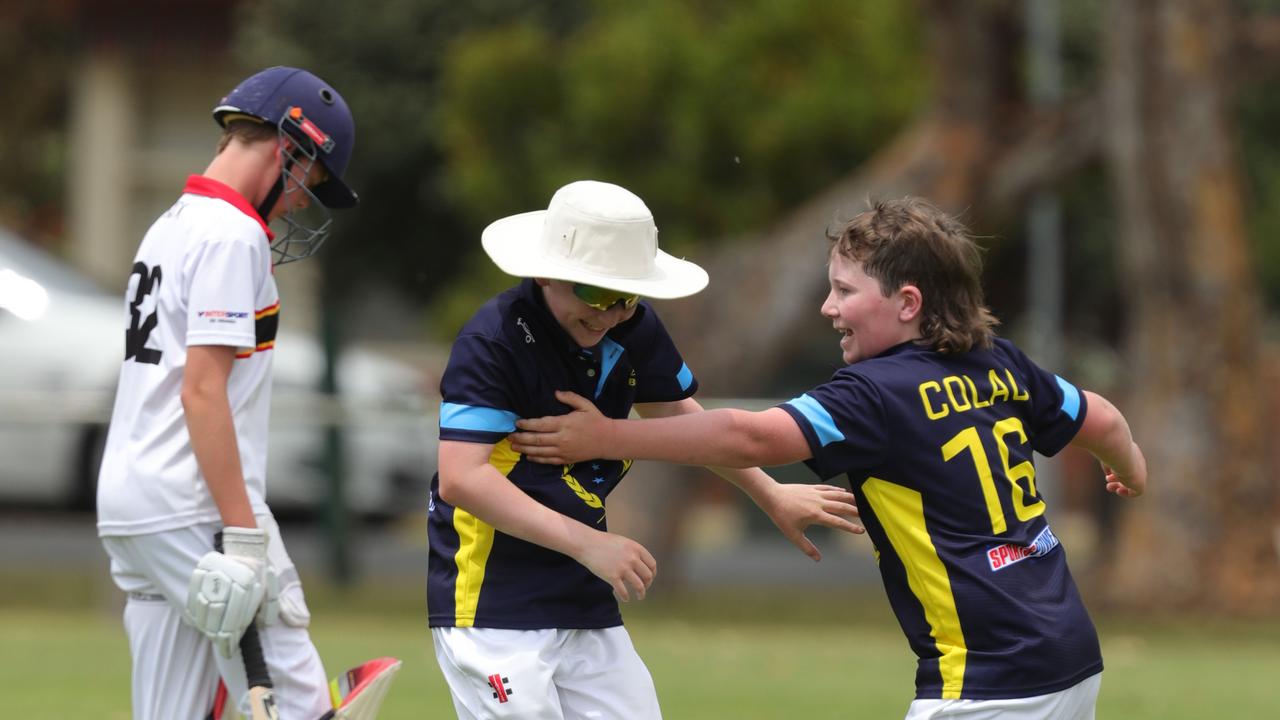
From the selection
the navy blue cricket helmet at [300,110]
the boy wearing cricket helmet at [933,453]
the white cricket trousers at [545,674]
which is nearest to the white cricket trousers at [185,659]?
the white cricket trousers at [545,674]

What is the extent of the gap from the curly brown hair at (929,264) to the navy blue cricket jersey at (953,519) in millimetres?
66

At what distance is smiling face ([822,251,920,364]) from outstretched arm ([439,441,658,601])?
2.26 feet

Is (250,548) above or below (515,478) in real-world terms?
below

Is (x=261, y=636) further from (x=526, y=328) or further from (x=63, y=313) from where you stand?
(x=63, y=313)

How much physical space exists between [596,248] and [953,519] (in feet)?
3.23

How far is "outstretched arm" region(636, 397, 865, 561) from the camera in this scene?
4.52m

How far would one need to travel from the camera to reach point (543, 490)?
4191 millimetres

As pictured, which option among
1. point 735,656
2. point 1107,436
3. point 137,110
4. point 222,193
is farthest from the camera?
point 137,110

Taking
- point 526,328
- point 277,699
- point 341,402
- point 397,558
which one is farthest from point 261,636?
point 397,558

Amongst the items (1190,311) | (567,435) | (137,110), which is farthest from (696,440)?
(137,110)

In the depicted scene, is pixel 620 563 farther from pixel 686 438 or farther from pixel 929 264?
pixel 929 264

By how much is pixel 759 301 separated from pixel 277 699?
9689 millimetres

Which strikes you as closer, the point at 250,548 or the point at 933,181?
the point at 250,548

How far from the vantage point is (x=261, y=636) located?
4.81m
